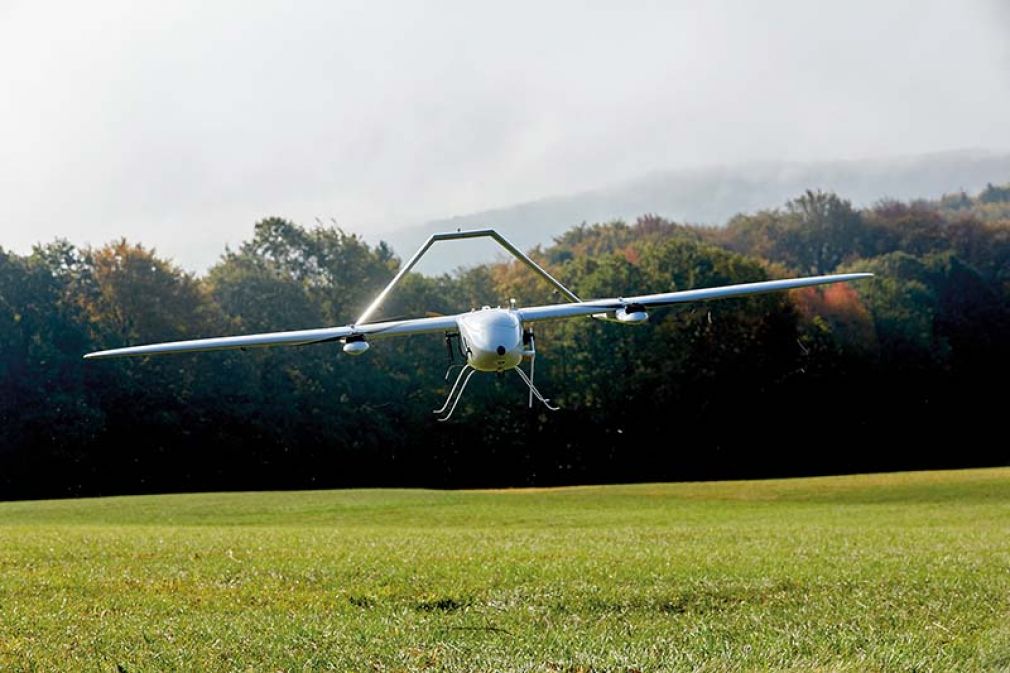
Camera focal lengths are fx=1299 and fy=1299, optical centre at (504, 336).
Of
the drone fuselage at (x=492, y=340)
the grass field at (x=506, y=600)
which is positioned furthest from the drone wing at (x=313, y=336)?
the grass field at (x=506, y=600)

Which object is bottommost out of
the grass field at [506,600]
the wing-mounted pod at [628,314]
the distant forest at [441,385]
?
the grass field at [506,600]

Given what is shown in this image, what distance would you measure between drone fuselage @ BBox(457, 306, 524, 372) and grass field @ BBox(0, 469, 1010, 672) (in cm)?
386

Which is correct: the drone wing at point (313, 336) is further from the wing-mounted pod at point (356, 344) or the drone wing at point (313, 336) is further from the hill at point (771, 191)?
the hill at point (771, 191)

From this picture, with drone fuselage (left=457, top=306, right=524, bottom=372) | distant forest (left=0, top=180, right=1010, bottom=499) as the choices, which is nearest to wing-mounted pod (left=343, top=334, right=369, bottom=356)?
drone fuselage (left=457, top=306, right=524, bottom=372)

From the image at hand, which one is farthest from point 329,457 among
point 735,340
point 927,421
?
point 927,421

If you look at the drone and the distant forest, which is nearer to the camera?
the drone

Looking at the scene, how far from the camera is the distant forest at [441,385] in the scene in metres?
62.3

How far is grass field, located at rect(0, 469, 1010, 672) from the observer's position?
503 inches

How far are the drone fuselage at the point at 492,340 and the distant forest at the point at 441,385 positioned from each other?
4150cm

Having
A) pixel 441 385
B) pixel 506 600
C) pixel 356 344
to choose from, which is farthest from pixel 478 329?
pixel 441 385

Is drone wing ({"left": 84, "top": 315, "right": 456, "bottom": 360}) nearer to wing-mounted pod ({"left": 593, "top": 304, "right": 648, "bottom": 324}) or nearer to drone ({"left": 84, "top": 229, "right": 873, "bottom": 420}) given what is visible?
drone ({"left": 84, "top": 229, "right": 873, "bottom": 420})

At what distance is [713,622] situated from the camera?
14781mm

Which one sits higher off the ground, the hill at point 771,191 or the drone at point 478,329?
the hill at point 771,191

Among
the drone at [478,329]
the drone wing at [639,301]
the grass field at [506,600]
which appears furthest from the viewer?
the grass field at [506,600]
